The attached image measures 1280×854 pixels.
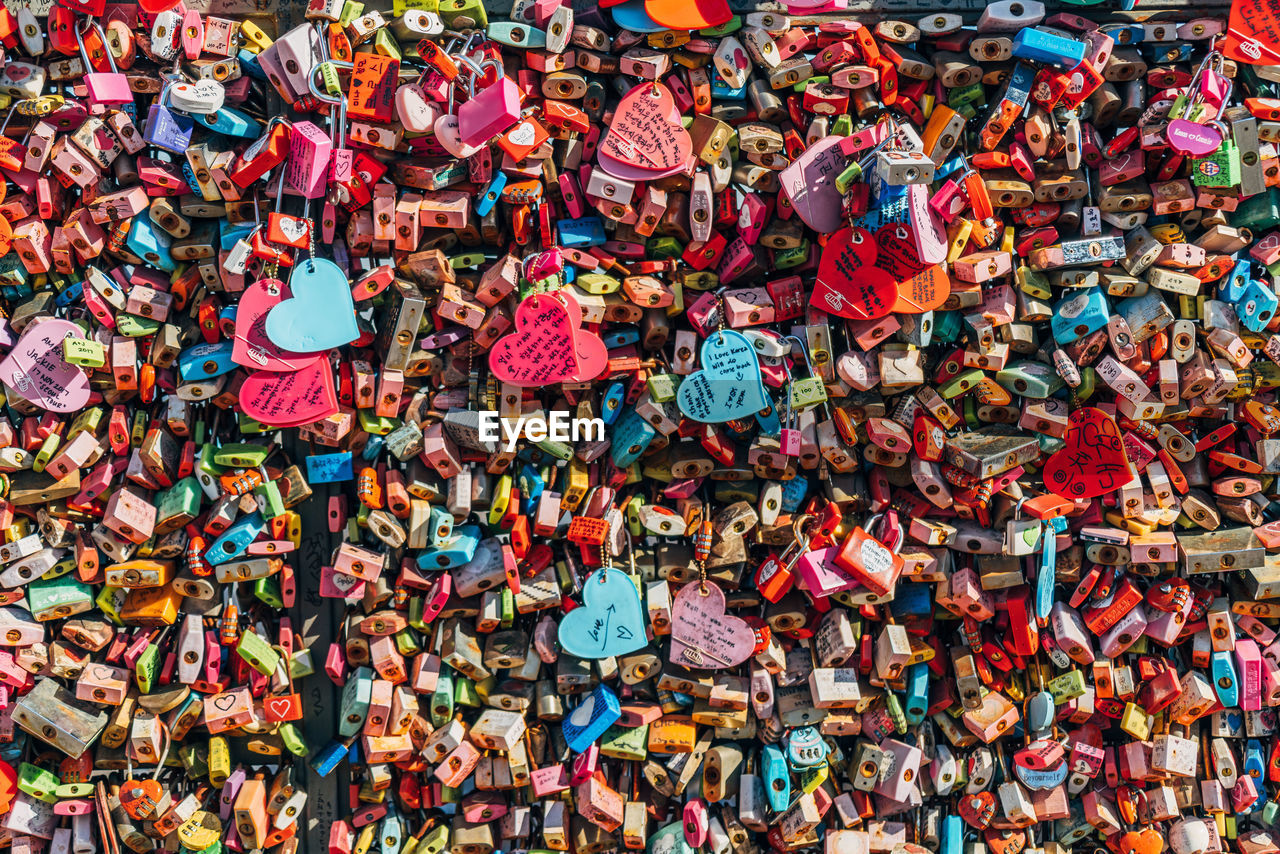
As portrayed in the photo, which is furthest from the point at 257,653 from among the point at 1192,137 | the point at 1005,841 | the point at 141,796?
the point at 1192,137

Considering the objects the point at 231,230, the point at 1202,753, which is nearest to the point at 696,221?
the point at 231,230

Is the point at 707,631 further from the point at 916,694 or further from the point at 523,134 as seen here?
the point at 523,134

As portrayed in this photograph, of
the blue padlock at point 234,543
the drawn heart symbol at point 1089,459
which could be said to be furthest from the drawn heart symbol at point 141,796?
the drawn heart symbol at point 1089,459

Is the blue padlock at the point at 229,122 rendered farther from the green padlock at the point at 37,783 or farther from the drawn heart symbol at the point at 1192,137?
the drawn heart symbol at the point at 1192,137

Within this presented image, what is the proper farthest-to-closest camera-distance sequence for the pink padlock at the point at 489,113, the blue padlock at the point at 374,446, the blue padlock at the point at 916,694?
the blue padlock at the point at 916,694 < the blue padlock at the point at 374,446 < the pink padlock at the point at 489,113

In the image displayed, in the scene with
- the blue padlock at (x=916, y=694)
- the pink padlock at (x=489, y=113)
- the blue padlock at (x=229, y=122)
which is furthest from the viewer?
the blue padlock at (x=916, y=694)

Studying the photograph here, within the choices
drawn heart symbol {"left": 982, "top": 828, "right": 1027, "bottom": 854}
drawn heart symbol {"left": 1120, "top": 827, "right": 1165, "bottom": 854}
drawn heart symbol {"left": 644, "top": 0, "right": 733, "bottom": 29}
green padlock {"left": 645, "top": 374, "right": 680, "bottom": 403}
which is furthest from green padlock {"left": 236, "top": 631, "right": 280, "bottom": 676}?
drawn heart symbol {"left": 1120, "top": 827, "right": 1165, "bottom": 854}
